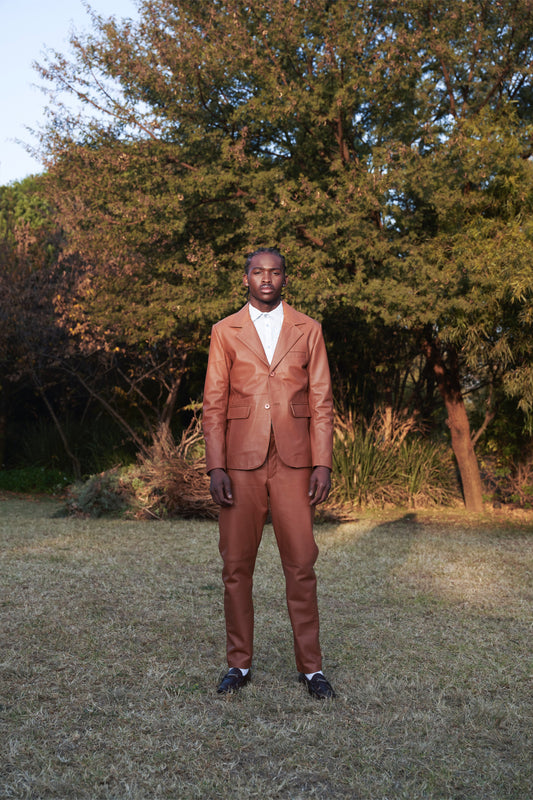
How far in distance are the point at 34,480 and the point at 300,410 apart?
439 inches

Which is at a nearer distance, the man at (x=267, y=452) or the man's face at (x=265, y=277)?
the man at (x=267, y=452)

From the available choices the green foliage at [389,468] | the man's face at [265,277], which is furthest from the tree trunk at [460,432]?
the man's face at [265,277]

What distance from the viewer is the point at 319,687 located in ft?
11.5

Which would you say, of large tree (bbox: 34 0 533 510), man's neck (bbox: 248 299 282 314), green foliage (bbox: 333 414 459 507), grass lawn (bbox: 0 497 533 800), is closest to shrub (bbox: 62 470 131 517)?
large tree (bbox: 34 0 533 510)

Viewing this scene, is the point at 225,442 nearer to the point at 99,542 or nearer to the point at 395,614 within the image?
the point at 395,614

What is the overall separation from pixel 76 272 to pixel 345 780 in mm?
Result: 10970

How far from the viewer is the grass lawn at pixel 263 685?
273 cm

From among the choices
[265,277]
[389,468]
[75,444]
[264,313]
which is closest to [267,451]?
[264,313]

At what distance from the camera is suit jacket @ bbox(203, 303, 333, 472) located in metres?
3.49

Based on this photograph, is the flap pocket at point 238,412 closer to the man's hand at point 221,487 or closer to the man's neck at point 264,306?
the man's hand at point 221,487

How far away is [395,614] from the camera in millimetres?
5059

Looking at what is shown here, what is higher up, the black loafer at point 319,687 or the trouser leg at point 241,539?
the trouser leg at point 241,539

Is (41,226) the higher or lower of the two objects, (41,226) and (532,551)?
the higher

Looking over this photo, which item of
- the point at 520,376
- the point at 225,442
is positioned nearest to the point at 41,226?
the point at 520,376
